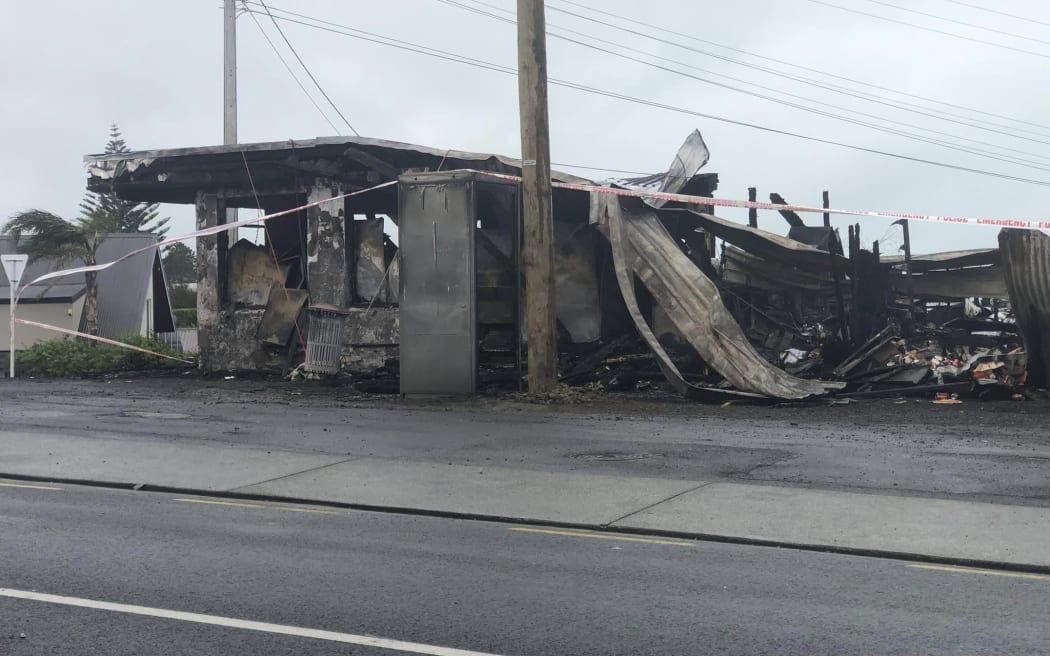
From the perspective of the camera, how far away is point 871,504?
26.0 feet

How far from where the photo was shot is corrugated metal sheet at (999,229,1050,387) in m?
14.6

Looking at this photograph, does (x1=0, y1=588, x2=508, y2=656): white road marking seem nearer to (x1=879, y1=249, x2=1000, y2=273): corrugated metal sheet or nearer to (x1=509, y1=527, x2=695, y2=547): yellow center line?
(x1=509, y1=527, x2=695, y2=547): yellow center line

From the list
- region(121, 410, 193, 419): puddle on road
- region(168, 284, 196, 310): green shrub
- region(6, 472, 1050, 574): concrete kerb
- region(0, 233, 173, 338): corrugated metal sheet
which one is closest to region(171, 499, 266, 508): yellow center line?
region(6, 472, 1050, 574): concrete kerb

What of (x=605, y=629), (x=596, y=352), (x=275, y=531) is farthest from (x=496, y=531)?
(x=596, y=352)

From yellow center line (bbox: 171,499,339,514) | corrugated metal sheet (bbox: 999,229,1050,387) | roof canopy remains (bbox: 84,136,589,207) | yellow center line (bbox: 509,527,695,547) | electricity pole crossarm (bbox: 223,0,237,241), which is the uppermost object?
electricity pole crossarm (bbox: 223,0,237,241)

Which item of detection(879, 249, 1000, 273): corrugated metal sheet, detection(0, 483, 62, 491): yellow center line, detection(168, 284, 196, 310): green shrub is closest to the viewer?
detection(0, 483, 62, 491): yellow center line

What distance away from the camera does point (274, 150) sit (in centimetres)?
2072

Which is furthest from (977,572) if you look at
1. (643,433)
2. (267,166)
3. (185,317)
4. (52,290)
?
(185,317)

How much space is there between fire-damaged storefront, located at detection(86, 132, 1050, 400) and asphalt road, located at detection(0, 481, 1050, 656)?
9.01 metres

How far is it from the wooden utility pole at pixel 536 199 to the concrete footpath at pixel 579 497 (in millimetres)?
5807

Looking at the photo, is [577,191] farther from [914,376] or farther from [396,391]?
[914,376]

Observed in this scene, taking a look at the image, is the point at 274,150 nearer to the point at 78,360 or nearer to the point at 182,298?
the point at 78,360

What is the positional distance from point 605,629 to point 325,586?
1709 mm

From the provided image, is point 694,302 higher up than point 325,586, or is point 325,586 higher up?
point 694,302
